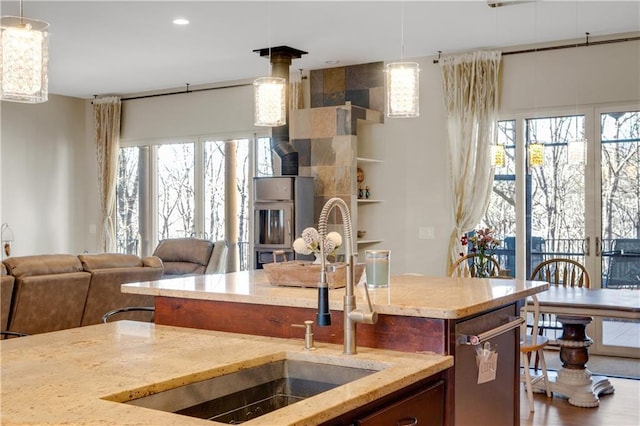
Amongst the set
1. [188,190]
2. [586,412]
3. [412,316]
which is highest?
[188,190]

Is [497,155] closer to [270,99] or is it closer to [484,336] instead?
[270,99]

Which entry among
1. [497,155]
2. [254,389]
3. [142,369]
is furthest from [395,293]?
[497,155]

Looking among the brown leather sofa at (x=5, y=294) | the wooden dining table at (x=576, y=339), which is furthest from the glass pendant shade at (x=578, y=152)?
the brown leather sofa at (x=5, y=294)

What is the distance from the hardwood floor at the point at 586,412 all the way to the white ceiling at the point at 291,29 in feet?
9.88

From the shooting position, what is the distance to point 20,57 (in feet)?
8.08

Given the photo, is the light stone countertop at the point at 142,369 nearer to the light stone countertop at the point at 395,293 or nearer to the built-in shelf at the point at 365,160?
the light stone countertop at the point at 395,293

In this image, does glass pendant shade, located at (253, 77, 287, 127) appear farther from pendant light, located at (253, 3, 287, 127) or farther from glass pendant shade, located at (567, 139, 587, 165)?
glass pendant shade, located at (567, 139, 587, 165)

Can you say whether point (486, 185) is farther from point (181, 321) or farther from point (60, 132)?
point (60, 132)

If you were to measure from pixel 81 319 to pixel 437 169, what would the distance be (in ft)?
13.0

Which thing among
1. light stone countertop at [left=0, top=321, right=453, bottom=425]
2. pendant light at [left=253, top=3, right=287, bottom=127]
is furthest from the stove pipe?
light stone countertop at [left=0, top=321, right=453, bottom=425]

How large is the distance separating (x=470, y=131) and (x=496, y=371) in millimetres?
4514

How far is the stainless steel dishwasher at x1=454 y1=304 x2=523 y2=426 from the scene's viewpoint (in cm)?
244

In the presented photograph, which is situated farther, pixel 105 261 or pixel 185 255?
pixel 185 255

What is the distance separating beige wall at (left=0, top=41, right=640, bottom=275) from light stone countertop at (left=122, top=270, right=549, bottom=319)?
4074mm
